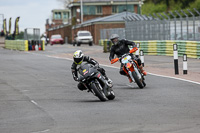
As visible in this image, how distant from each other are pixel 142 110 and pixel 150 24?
30074 mm

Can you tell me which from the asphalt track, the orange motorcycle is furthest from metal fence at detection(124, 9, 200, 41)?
the orange motorcycle

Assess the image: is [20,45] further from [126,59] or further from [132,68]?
[132,68]

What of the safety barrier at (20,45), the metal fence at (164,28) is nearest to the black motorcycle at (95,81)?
the metal fence at (164,28)

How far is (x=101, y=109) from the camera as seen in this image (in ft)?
35.9

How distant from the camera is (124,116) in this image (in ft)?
32.0

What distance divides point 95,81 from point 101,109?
Answer: 5.63ft

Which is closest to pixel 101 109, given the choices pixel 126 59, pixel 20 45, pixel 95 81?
pixel 95 81

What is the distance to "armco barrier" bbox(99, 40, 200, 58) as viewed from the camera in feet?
101

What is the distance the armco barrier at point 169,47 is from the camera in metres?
30.7

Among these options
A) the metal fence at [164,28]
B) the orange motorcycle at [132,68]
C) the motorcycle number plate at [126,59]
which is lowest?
the orange motorcycle at [132,68]

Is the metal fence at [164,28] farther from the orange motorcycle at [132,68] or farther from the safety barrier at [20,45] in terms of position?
the orange motorcycle at [132,68]

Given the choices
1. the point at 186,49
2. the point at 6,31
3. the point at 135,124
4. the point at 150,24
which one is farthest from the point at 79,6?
the point at 135,124

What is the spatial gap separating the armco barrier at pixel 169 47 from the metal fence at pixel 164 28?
0.69 m

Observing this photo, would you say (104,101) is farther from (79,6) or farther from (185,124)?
(79,6)
